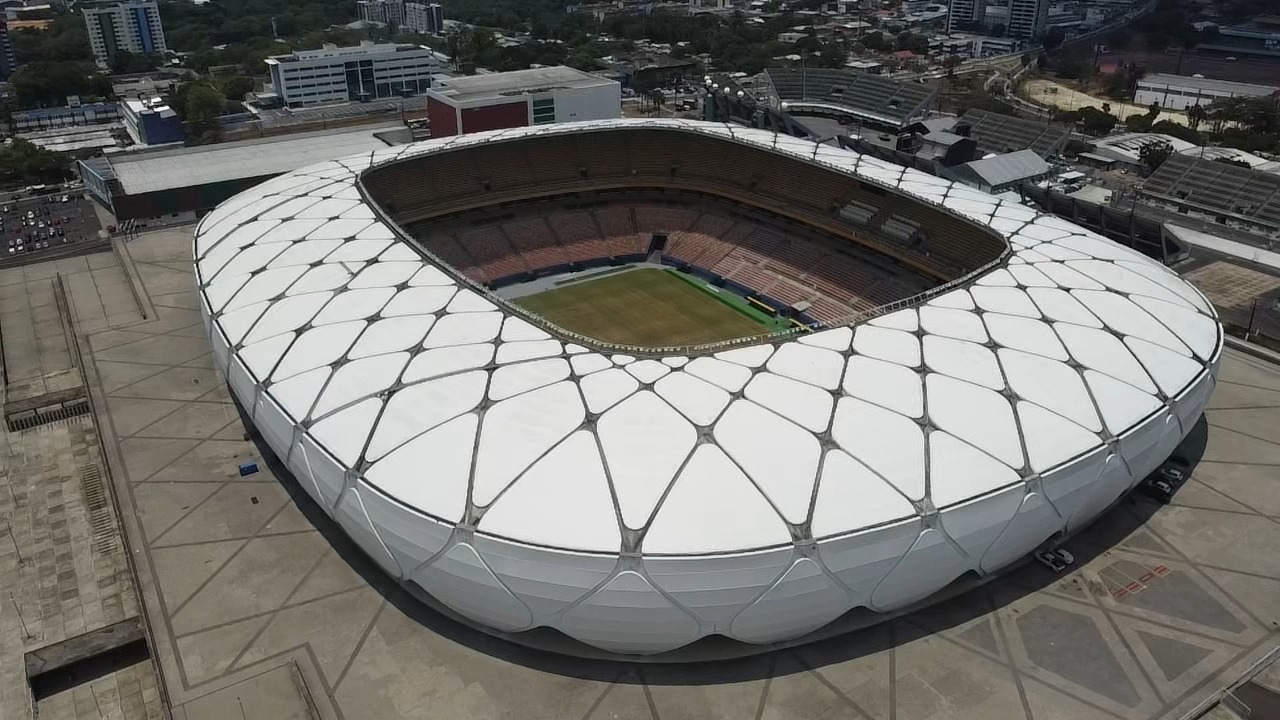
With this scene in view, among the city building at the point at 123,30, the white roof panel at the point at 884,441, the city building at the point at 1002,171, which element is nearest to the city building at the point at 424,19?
the city building at the point at 123,30

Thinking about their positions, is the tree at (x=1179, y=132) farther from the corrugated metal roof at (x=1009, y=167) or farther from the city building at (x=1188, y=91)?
the corrugated metal roof at (x=1009, y=167)

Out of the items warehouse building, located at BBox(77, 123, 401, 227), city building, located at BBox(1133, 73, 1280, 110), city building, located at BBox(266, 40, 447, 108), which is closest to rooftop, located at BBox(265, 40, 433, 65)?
city building, located at BBox(266, 40, 447, 108)

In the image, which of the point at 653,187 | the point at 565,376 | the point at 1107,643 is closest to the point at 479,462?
the point at 565,376

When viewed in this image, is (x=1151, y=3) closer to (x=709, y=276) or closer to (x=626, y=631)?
(x=709, y=276)

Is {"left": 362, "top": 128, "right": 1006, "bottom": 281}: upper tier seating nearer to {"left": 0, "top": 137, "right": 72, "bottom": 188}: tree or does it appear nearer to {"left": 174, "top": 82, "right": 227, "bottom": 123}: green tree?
{"left": 0, "top": 137, "right": 72, "bottom": 188}: tree

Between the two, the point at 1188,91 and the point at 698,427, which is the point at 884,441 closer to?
the point at 698,427

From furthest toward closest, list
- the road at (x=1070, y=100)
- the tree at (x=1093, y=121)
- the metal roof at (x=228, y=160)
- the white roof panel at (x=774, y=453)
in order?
1. the road at (x=1070, y=100)
2. the tree at (x=1093, y=121)
3. the metal roof at (x=228, y=160)
4. the white roof panel at (x=774, y=453)

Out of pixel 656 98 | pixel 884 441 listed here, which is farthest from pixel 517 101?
pixel 884 441
